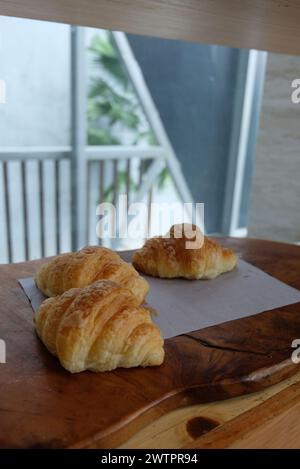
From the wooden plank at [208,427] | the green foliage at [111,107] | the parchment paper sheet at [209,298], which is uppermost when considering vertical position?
the green foliage at [111,107]

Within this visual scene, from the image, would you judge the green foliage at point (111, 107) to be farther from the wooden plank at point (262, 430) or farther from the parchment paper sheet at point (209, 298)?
the wooden plank at point (262, 430)

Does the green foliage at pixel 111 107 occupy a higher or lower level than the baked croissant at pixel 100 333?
higher

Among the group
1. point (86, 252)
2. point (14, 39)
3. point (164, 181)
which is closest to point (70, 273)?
point (86, 252)

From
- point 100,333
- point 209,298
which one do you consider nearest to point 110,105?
point 209,298

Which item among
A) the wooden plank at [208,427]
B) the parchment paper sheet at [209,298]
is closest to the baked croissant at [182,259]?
the parchment paper sheet at [209,298]

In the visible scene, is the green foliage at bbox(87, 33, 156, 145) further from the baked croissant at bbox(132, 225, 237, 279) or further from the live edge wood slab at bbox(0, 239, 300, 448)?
the live edge wood slab at bbox(0, 239, 300, 448)

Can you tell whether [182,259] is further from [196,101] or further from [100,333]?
[196,101]

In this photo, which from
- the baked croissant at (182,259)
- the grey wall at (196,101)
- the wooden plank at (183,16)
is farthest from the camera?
the grey wall at (196,101)
